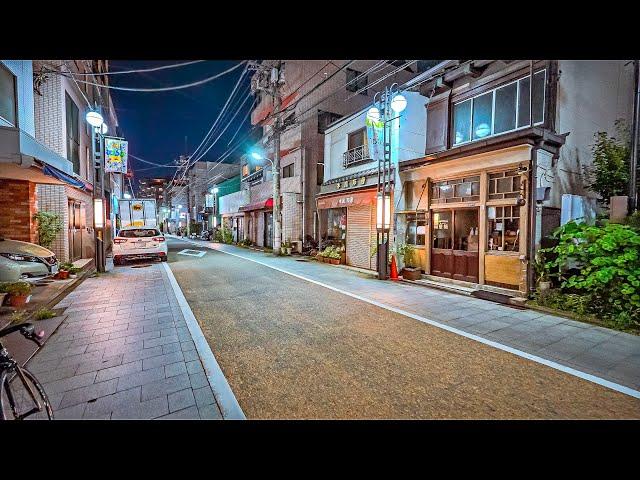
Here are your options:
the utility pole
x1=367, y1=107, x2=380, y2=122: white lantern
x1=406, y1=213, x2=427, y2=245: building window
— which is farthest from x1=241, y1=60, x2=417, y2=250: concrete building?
x1=367, y1=107, x2=380, y2=122: white lantern

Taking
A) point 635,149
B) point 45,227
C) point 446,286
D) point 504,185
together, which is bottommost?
point 446,286

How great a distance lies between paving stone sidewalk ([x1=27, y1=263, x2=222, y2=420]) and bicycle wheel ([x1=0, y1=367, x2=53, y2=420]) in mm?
270

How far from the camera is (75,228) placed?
49.6 feet

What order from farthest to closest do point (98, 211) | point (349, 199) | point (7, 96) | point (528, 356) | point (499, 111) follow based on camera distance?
point (349, 199) < point (98, 211) < point (499, 111) < point (7, 96) < point (528, 356)

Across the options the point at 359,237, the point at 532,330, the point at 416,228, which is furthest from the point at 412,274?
the point at 532,330

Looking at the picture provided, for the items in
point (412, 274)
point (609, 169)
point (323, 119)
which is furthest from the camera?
point (323, 119)

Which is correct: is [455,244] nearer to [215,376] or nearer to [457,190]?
[457,190]

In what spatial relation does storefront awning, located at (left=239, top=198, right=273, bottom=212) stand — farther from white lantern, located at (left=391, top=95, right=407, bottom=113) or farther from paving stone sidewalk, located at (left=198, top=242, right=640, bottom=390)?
paving stone sidewalk, located at (left=198, top=242, right=640, bottom=390)

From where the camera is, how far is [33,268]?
902 centimetres

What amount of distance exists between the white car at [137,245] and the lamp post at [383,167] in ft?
38.7

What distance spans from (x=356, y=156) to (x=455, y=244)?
7.45 meters

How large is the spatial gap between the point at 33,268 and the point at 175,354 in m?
7.74

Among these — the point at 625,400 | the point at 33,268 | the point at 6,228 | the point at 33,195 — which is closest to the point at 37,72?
the point at 33,195

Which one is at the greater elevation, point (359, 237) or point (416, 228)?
point (416, 228)
